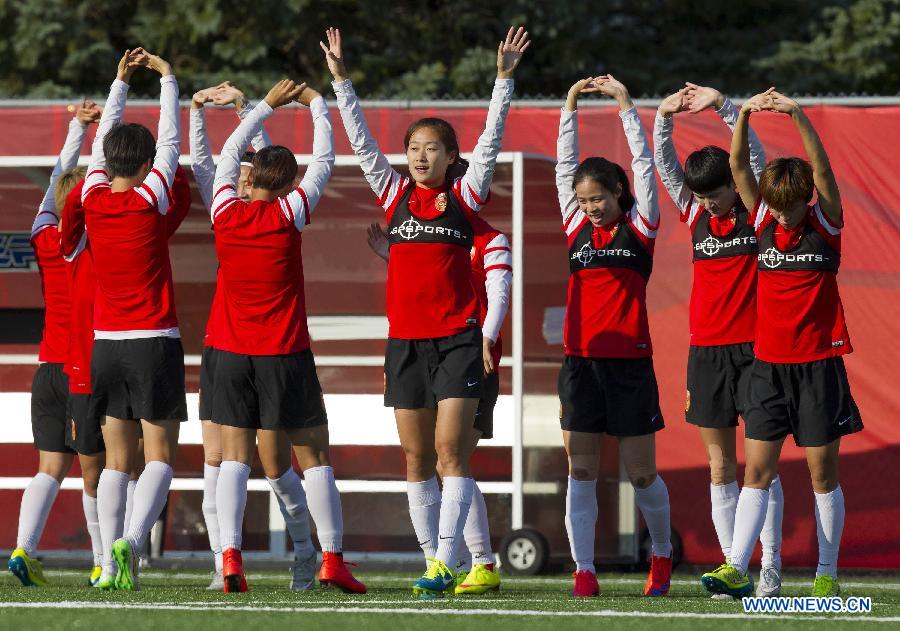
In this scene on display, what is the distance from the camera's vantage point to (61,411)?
827 cm

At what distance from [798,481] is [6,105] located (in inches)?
215

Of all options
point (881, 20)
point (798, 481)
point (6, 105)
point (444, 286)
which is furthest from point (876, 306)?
point (881, 20)

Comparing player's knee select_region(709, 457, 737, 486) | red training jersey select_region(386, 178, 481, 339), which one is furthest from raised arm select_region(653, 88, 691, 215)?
player's knee select_region(709, 457, 737, 486)

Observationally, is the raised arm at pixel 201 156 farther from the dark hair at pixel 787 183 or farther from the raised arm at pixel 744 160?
the dark hair at pixel 787 183

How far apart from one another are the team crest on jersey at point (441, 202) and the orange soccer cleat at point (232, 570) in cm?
171

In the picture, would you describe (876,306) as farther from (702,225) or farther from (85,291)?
(85,291)

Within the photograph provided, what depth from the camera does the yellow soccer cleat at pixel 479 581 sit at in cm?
698

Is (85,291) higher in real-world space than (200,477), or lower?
higher

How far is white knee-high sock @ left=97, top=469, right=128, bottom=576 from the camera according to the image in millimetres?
7250

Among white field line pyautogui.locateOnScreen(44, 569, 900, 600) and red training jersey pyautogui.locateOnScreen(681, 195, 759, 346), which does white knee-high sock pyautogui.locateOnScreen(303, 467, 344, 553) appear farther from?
red training jersey pyautogui.locateOnScreen(681, 195, 759, 346)

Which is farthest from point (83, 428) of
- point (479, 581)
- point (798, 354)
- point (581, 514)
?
point (798, 354)

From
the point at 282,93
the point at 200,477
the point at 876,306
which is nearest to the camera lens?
the point at 282,93

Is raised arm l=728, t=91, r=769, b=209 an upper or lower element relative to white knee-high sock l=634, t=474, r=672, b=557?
upper

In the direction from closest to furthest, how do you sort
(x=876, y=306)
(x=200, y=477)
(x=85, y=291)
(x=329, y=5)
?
1. (x=85, y=291)
2. (x=876, y=306)
3. (x=200, y=477)
4. (x=329, y=5)
